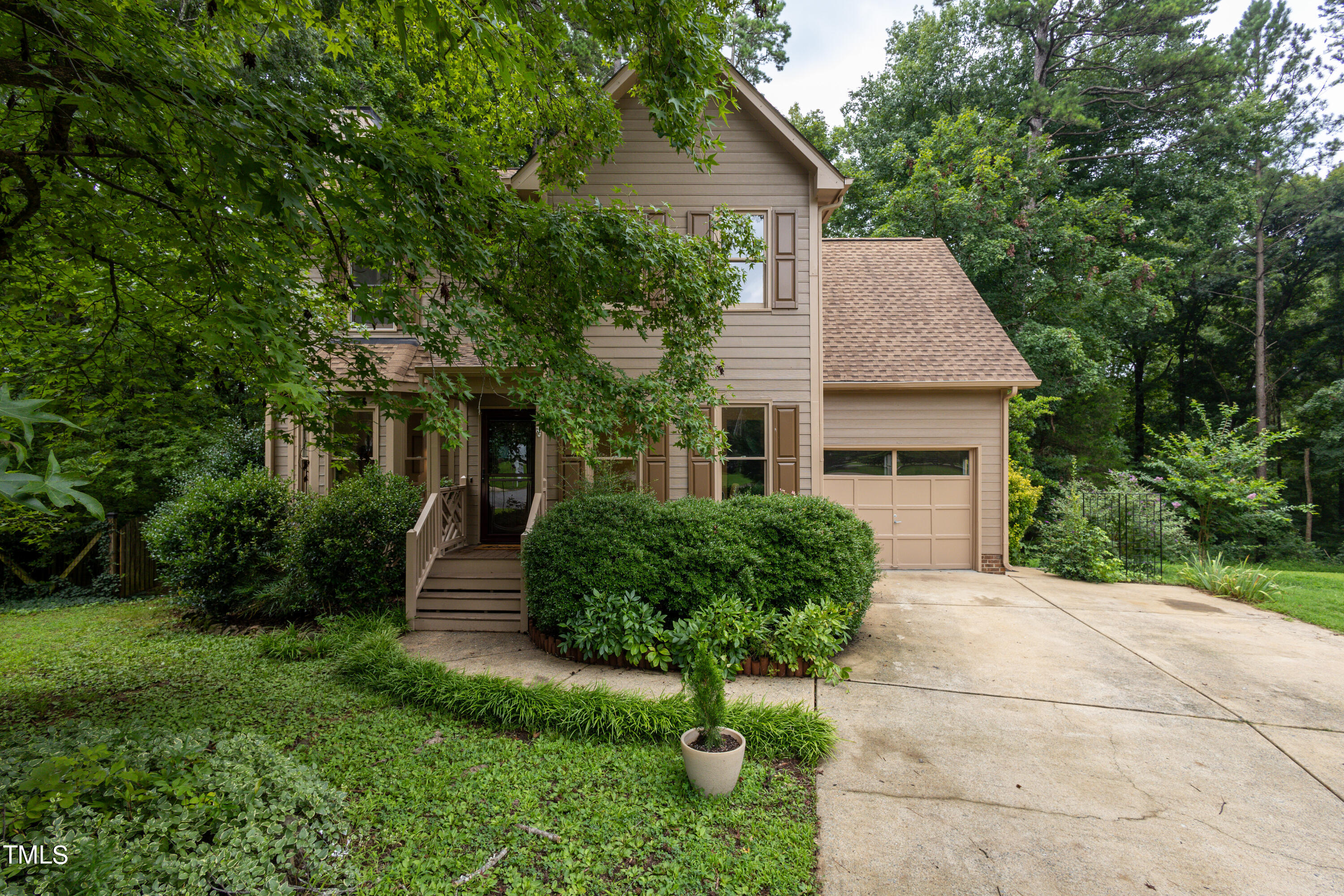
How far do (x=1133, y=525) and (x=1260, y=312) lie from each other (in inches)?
552

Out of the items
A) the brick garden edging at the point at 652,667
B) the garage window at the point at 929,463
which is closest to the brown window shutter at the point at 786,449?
the brick garden edging at the point at 652,667

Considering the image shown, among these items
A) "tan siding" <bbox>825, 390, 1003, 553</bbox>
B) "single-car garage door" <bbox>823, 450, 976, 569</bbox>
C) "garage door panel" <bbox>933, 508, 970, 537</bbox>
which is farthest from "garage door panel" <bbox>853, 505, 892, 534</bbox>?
"tan siding" <bbox>825, 390, 1003, 553</bbox>

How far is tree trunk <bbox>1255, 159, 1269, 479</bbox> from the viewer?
711 inches

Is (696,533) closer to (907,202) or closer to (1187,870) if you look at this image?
(1187,870)

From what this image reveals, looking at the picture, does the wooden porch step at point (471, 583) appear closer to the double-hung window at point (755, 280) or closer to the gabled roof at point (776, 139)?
the double-hung window at point (755, 280)

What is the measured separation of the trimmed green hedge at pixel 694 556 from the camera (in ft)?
19.2

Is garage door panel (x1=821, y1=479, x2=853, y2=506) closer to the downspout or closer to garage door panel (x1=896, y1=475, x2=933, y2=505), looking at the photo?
garage door panel (x1=896, y1=475, x2=933, y2=505)

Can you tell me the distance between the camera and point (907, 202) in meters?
15.9

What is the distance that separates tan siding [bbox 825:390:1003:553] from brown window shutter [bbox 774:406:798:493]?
2.64 m

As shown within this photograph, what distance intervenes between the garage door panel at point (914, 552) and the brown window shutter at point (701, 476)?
179 inches

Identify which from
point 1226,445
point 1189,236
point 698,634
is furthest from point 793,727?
point 1189,236

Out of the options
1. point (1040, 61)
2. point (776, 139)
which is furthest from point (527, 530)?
point (1040, 61)

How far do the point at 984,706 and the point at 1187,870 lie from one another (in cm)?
Answer: 189

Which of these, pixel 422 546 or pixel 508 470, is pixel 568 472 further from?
pixel 422 546
